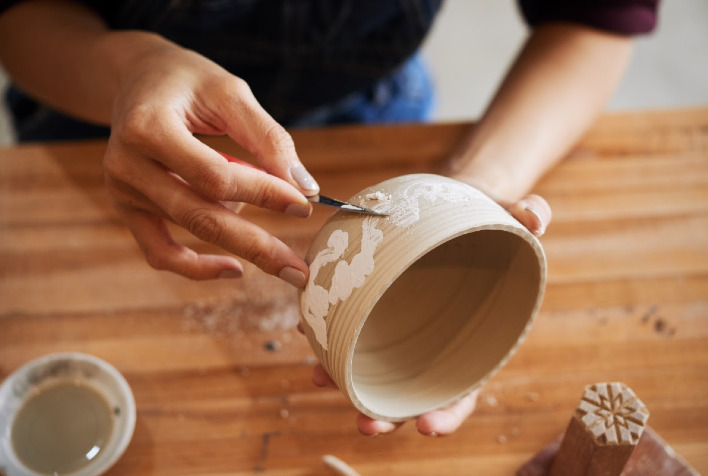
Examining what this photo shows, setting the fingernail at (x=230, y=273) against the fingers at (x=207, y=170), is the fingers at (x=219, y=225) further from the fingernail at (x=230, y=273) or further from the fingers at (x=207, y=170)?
the fingernail at (x=230, y=273)

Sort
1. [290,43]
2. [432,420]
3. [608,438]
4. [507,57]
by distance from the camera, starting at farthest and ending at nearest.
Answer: [507,57], [290,43], [432,420], [608,438]

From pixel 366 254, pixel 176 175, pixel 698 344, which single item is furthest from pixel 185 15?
pixel 698 344

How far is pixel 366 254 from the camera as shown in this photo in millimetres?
569

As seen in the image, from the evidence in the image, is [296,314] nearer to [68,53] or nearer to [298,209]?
[298,209]

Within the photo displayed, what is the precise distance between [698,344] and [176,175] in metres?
0.67

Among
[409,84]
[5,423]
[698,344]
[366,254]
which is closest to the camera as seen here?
[366,254]

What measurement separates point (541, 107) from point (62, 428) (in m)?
0.75

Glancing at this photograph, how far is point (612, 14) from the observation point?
0.93m

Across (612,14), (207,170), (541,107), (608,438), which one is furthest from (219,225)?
(612,14)

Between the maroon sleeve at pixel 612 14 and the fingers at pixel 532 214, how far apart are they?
16.5 inches

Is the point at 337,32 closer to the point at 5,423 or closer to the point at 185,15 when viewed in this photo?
the point at 185,15

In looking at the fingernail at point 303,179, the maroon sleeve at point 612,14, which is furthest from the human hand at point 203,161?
the maroon sleeve at point 612,14

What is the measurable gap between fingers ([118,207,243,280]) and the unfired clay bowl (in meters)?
0.15

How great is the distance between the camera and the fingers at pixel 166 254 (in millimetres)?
723
